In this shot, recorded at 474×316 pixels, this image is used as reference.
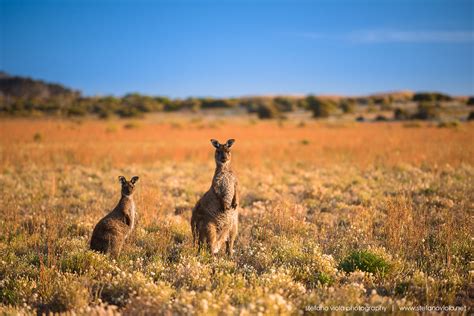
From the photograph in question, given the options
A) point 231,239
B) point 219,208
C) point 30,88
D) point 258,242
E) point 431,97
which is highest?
point 30,88

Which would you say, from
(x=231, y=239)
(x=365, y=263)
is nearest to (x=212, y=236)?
(x=231, y=239)

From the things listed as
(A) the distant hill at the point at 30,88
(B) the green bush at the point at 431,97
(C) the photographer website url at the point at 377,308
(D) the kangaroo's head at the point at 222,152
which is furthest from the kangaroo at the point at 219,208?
(A) the distant hill at the point at 30,88

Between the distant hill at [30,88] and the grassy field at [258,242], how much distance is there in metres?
106

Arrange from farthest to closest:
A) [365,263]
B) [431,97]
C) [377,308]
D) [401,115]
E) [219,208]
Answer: [431,97] → [401,115] → [219,208] → [365,263] → [377,308]

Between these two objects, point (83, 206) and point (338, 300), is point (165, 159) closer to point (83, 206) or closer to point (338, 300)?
point (83, 206)

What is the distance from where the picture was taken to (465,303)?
4984 millimetres

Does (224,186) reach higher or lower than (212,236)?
higher

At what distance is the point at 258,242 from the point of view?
25.4ft

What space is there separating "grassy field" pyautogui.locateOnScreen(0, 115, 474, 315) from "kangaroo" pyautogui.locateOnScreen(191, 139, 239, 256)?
1.33ft

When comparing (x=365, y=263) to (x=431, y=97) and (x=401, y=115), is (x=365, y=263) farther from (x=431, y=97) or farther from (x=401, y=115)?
(x=431, y=97)

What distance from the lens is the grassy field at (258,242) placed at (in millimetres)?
4991

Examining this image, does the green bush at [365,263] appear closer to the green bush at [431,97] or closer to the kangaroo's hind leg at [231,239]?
the kangaroo's hind leg at [231,239]

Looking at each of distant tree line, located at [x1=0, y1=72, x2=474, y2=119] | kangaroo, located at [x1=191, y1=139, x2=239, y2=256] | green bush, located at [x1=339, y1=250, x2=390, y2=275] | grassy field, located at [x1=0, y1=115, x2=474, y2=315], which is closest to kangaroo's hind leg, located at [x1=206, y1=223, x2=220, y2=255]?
kangaroo, located at [x1=191, y1=139, x2=239, y2=256]

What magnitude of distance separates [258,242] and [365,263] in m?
2.39
